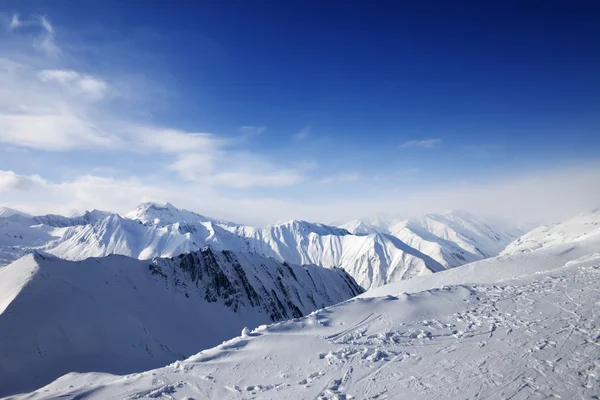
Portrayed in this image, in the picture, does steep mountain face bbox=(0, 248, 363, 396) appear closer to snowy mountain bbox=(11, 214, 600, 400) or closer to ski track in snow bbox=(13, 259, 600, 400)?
snowy mountain bbox=(11, 214, 600, 400)

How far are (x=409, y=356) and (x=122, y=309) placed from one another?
54.4 metres

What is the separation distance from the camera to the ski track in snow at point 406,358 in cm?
905

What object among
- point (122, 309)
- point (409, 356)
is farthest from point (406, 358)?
point (122, 309)

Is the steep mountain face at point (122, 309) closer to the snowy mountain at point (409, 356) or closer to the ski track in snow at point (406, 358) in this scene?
the snowy mountain at point (409, 356)

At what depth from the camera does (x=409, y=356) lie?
11070 millimetres

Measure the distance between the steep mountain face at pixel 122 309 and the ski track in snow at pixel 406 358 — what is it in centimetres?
2837

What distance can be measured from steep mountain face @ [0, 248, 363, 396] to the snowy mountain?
2207 cm

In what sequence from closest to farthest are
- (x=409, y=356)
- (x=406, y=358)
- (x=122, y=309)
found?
(x=406, y=358), (x=409, y=356), (x=122, y=309)

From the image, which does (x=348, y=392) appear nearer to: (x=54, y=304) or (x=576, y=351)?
(x=576, y=351)

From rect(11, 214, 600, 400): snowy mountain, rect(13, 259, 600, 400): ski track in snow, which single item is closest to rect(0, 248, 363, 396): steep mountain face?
rect(11, 214, 600, 400): snowy mountain

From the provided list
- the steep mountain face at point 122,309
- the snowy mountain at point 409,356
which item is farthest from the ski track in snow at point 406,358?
the steep mountain face at point 122,309

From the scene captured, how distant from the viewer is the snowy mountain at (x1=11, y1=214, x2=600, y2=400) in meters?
9.10

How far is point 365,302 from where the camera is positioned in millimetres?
17203

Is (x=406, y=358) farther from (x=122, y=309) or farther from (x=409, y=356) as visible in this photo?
(x=122, y=309)
